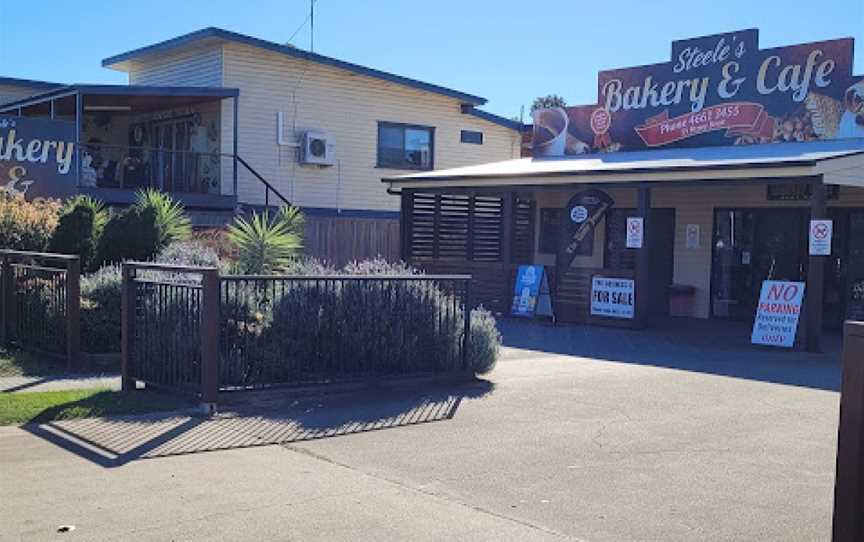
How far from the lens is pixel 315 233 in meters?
23.3

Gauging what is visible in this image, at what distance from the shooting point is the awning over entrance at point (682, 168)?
1453 cm

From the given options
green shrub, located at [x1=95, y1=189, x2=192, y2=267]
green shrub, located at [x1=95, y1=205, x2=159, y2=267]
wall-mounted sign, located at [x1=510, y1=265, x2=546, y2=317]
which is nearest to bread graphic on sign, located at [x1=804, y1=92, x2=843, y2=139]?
wall-mounted sign, located at [x1=510, y1=265, x2=546, y2=317]

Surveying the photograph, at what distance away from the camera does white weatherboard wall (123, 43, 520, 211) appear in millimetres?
24797

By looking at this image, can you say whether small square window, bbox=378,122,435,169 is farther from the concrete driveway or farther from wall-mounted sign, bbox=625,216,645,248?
the concrete driveway

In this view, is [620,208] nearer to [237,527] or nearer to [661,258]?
[661,258]

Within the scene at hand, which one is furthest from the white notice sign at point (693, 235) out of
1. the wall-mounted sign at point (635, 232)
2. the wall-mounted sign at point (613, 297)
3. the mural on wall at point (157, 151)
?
the mural on wall at point (157, 151)

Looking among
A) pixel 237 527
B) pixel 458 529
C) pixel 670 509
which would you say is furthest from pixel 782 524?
pixel 237 527

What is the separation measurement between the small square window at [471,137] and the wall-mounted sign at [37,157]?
491 inches

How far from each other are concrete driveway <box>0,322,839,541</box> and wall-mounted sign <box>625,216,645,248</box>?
632cm

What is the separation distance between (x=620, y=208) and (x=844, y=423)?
57.9ft

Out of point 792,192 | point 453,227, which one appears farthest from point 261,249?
point 792,192

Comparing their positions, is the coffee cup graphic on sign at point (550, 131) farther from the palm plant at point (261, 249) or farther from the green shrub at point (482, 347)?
the green shrub at point (482, 347)

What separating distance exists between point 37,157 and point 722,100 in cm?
1458

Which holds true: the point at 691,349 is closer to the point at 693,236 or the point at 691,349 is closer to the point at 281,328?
the point at 693,236
